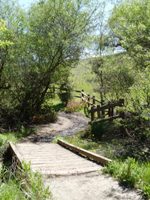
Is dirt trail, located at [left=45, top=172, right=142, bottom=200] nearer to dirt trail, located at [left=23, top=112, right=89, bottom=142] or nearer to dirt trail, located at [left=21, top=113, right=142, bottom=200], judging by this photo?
dirt trail, located at [left=21, top=113, right=142, bottom=200]

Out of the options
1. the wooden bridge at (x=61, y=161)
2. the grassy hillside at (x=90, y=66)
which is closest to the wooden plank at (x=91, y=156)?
the wooden bridge at (x=61, y=161)

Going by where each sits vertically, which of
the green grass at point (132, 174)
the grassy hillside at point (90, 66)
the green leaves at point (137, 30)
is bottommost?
the green grass at point (132, 174)

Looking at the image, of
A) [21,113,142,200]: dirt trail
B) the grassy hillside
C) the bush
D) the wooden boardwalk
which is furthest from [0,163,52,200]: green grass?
the bush

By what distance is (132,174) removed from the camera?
8.10 metres

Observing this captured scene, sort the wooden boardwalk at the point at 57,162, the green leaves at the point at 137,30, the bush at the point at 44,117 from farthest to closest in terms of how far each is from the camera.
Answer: the bush at the point at 44,117 < the green leaves at the point at 137,30 < the wooden boardwalk at the point at 57,162

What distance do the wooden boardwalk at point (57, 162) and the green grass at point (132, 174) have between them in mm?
723

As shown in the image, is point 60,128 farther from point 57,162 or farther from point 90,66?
point 57,162

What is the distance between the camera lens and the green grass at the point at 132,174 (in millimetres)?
7648

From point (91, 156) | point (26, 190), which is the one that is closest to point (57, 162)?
point (91, 156)

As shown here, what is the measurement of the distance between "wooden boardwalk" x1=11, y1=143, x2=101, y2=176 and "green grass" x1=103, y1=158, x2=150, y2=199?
0.72 metres

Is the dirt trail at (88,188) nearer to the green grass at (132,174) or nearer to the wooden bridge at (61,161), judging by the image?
the green grass at (132,174)

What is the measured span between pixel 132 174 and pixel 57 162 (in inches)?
119

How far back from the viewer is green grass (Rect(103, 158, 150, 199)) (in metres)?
7.65

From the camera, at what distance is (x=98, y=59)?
Answer: 1112 inches
